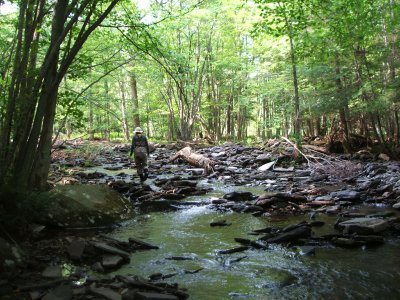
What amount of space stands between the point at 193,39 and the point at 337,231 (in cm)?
2318

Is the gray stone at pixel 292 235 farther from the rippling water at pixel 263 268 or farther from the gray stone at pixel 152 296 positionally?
the gray stone at pixel 152 296

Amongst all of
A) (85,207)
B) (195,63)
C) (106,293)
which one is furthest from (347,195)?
(195,63)

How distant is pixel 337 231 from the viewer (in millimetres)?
6195

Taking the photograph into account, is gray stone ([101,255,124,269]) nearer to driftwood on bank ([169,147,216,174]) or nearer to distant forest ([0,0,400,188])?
distant forest ([0,0,400,188])

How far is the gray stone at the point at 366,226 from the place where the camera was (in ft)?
19.1

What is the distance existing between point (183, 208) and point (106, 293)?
503 cm

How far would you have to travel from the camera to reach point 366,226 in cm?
586

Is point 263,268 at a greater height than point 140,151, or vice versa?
point 140,151

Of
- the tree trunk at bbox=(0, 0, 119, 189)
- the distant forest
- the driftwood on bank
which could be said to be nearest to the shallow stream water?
the tree trunk at bbox=(0, 0, 119, 189)

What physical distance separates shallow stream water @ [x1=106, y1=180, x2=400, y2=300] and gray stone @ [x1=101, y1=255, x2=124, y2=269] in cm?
12

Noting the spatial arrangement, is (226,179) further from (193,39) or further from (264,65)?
(264,65)

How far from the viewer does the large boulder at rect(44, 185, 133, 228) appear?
6406mm

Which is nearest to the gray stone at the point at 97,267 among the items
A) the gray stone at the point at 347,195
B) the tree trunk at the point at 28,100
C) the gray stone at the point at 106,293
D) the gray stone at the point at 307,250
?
the gray stone at the point at 106,293

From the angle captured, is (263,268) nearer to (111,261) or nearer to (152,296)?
(152,296)
